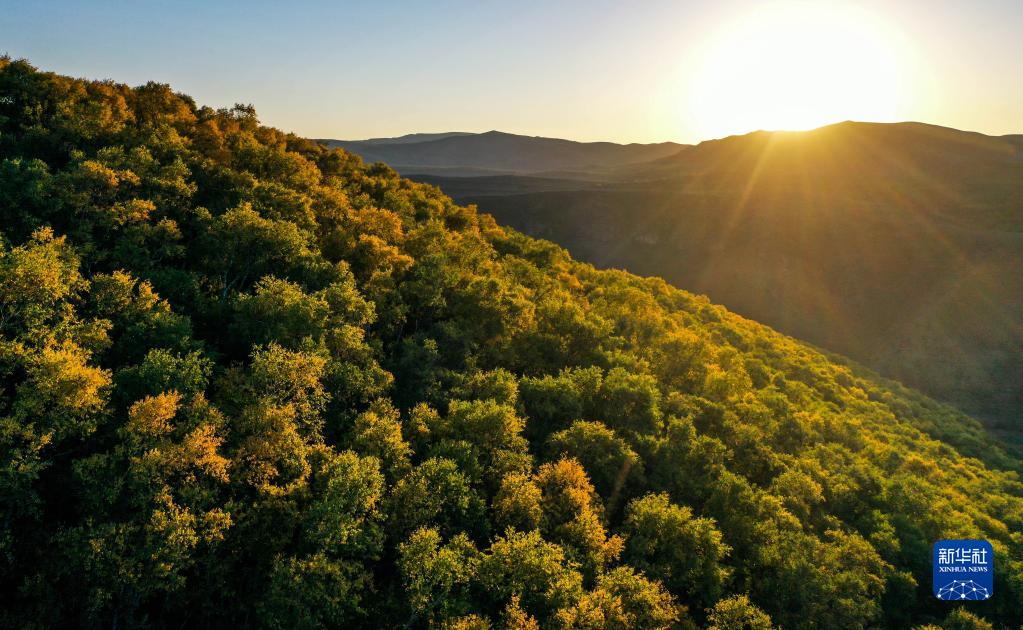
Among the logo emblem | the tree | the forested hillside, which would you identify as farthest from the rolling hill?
the tree

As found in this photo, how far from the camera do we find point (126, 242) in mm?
40812

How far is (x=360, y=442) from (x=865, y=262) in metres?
148

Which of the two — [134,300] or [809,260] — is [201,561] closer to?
[134,300]

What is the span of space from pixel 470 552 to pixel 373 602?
18.4 feet

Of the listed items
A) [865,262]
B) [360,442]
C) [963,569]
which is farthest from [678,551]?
[865,262]

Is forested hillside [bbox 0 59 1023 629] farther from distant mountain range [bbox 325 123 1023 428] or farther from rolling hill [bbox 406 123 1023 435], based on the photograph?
rolling hill [bbox 406 123 1023 435]

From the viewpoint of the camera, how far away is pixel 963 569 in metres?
41.2

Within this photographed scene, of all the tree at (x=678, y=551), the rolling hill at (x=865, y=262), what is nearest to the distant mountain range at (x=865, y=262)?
the rolling hill at (x=865, y=262)

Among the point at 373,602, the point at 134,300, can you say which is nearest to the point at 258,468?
the point at 373,602

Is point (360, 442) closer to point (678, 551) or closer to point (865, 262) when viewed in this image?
point (678, 551)

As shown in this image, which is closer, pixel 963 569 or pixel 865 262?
pixel 963 569

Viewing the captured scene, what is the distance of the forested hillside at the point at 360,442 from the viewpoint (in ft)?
81.6

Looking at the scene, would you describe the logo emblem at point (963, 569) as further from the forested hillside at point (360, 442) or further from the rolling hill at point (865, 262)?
the rolling hill at point (865, 262)

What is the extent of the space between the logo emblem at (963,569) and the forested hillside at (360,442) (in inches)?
38.2
